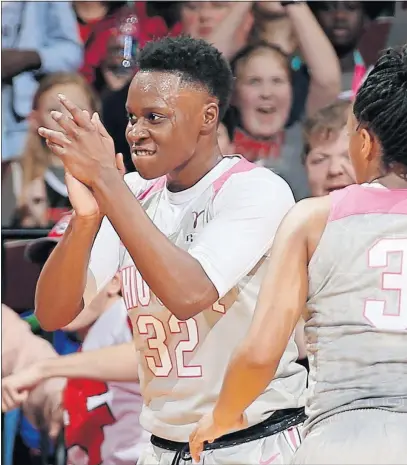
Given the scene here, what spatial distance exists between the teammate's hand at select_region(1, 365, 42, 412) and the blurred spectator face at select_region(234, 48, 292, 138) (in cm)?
130

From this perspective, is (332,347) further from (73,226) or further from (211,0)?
(211,0)

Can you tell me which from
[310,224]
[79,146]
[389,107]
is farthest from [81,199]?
[389,107]

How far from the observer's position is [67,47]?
3713 mm

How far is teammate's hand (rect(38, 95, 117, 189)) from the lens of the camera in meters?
1.73

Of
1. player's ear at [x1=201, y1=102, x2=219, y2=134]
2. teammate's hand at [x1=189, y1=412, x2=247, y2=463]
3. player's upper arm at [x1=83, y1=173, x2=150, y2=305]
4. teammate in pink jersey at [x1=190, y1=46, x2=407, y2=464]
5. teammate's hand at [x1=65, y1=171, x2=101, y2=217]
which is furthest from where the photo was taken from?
player's upper arm at [x1=83, y1=173, x2=150, y2=305]

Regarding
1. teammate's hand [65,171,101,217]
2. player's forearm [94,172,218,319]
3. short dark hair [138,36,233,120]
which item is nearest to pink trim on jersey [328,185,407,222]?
player's forearm [94,172,218,319]

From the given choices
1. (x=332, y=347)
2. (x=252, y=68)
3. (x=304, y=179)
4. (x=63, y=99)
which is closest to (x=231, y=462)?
(x=332, y=347)

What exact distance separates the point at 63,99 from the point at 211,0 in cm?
207

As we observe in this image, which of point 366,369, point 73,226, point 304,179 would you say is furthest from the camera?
point 304,179

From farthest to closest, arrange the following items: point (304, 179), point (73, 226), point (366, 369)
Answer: point (304, 179), point (73, 226), point (366, 369)

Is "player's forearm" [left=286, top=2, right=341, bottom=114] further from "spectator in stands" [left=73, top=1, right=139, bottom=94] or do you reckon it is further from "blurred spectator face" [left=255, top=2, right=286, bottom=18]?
"spectator in stands" [left=73, top=1, right=139, bottom=94]

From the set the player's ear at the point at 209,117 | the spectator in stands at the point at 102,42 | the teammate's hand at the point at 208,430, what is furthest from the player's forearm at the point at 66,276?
the spectator in stands at the point at 102,42

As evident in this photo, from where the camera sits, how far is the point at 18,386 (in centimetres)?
364

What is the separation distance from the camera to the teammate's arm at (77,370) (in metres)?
3.53
